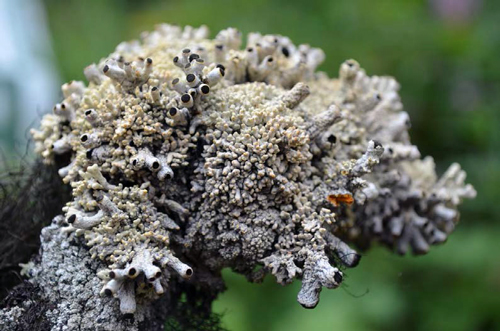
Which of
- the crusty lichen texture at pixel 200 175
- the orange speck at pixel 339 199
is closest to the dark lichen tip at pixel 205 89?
the crusty lichen texture at pixel 200 175

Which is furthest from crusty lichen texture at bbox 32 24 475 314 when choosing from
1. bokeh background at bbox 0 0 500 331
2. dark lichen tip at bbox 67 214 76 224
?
bokeh background at bbox 0 0 500 331

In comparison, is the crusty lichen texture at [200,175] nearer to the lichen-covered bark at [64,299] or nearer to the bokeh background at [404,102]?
the lichen-covered bark at [64,299]

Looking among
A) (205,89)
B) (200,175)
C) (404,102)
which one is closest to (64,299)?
(200,175)

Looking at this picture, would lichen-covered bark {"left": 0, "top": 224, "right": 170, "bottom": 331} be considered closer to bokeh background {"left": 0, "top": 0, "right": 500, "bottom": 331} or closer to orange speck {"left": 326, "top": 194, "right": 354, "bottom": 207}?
orange speck {"left": 326, "top": 194, "right": 354, "bottom": 207}

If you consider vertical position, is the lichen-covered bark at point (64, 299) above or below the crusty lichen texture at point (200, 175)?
below

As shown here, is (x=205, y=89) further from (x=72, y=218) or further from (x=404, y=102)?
(x=404, y=102)

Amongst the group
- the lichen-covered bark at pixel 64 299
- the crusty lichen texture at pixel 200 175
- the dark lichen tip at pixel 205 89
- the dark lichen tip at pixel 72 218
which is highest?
the dark lichen tip at pixel 205 89

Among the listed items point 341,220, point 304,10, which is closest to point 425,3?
point 304,10
